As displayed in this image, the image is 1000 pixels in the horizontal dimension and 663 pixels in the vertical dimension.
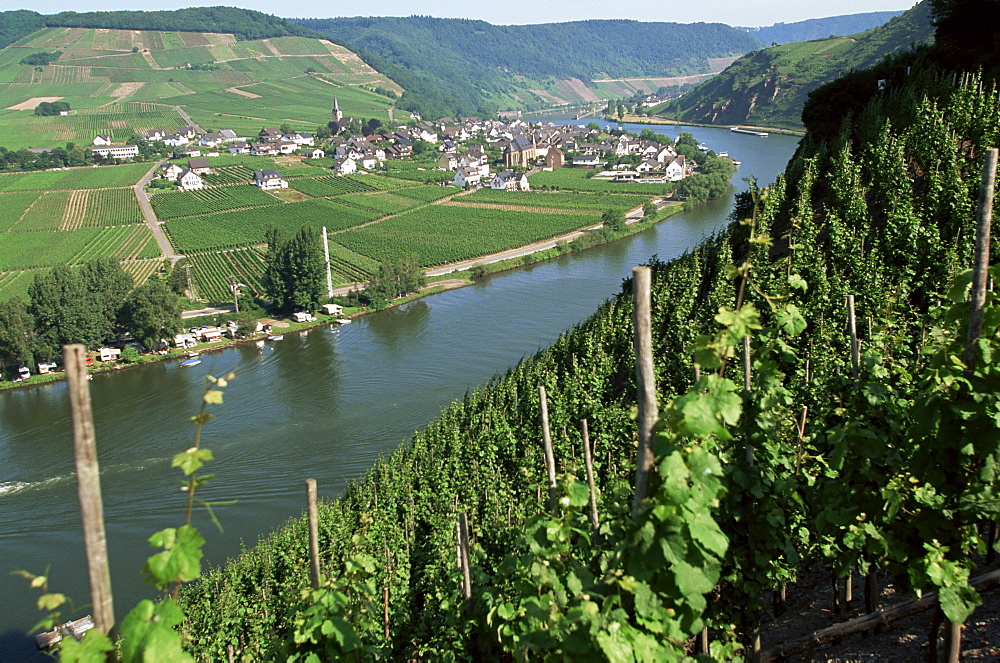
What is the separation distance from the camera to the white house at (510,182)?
191 ft

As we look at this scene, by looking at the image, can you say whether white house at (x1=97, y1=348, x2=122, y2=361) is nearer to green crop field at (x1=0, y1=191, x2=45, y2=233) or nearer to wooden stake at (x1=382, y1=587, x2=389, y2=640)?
wooden stake at (x1=382, y1=587, x2=389, y2=640)

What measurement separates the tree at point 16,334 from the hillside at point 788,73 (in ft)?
236

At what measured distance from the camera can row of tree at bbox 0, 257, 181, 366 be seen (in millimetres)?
24547

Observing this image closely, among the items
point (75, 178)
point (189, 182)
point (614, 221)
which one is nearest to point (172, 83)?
point (75, 178)

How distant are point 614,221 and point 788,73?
203 ft

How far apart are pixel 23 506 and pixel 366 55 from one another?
139 meters

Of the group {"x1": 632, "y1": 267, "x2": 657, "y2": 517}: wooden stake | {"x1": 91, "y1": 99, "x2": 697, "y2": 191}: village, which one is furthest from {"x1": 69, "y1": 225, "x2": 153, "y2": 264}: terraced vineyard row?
{"x1": 632, "y1": 267, "x2": 657, "y2": 517}: wooden stake

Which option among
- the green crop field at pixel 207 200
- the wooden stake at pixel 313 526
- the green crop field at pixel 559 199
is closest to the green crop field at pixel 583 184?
the green crop field at pixel 559 199

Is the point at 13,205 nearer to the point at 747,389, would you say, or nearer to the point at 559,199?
the point at 559,199

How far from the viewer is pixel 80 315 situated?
2589cm

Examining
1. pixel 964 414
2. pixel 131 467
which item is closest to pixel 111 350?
pixel 131 467

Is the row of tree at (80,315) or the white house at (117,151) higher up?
the white house at (117,151)

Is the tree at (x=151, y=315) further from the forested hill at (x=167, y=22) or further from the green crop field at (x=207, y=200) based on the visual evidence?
the forested hill at (x=167, y=22)

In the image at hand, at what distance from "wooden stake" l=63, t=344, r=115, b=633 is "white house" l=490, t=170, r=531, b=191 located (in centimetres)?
5683
